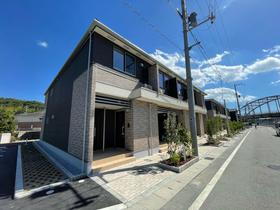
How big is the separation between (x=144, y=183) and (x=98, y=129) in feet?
17.0

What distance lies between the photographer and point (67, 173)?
5.72 meters

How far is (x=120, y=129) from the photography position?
9336mm

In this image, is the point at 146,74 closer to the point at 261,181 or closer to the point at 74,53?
the point at 74,53

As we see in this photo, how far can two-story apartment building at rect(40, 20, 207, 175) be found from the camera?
6516 mm

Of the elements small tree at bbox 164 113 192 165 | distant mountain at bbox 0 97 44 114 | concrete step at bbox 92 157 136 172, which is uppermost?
distant mountain at bbox 0 97 44 114

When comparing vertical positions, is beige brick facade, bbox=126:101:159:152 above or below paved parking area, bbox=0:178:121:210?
above

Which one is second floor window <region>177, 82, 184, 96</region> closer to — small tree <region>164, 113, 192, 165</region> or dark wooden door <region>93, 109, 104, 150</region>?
small tree <region>164, 113, 192, 165</region>

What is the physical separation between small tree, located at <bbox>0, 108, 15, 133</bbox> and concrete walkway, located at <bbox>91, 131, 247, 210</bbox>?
79.0 ft

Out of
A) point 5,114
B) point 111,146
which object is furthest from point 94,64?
point 5,114

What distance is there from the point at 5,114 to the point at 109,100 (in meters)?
23.4

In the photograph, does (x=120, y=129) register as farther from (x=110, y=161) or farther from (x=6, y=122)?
(x=6, y=122)

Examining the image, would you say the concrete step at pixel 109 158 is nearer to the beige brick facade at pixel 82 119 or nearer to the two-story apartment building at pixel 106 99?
the two-story apartment building at pixel 106 99

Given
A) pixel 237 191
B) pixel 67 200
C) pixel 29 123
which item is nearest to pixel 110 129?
pixel 67 200

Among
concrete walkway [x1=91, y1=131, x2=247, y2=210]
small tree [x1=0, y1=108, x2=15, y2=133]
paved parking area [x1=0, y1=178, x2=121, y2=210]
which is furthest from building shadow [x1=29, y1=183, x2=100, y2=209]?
small tree [x1=0, y1=108, x2=15, y2=133]
